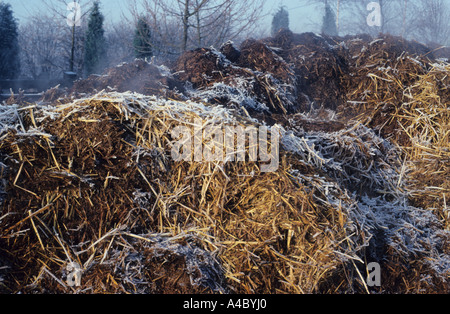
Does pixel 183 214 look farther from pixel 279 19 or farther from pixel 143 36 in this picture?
pixel 279 19

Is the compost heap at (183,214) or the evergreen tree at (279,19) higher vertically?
the evergreen tree at (279,19)

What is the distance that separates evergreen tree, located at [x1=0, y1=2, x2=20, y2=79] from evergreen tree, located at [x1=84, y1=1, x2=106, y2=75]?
3252mm

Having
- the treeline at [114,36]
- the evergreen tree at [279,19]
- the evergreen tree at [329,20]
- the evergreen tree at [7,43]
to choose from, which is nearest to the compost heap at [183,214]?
the treeline at [114,36]

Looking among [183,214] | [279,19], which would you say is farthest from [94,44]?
[279,19]

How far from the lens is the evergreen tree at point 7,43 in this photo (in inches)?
631

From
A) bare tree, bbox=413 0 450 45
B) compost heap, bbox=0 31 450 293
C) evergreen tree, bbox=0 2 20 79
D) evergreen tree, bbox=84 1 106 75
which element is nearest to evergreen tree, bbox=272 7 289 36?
bare tree, bbox=413 0 450 45

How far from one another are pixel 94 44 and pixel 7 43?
12.4 feet

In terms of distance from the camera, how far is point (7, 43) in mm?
16188

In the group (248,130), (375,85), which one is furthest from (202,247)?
(375,85)

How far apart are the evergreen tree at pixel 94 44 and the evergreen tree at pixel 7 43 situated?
10.7ft

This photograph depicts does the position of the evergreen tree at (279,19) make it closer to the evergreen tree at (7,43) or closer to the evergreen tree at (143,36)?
the evergreen tree at (143,36)

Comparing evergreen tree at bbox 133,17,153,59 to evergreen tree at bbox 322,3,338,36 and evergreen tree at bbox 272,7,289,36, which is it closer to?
evergreen tree at bbox 322,3,338,36

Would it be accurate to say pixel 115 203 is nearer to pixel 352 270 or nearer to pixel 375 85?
pixel 352 270

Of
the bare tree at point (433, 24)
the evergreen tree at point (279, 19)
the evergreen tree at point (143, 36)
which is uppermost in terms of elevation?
the evergreen tree at point (279, 19)
